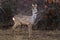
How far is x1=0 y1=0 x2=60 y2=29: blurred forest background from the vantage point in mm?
13675

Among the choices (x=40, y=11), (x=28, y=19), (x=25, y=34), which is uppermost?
(x=40, y=11)

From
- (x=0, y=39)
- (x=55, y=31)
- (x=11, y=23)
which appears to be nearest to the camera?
(x=0, y=39)

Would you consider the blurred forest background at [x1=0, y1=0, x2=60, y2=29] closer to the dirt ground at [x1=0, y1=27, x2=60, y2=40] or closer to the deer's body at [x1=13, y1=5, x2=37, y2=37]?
the dirt ground at [x1=0, y1=27, x2=60, y2=40]

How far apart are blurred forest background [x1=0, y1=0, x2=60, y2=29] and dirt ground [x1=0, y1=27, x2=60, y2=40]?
3.34 ft

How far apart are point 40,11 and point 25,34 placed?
8.61 feet

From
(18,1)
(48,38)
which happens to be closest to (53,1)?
(18,1)

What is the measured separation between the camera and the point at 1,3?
46.9 feet

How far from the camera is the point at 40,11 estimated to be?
13.9m

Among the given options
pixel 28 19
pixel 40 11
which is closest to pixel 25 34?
pixel 28 19

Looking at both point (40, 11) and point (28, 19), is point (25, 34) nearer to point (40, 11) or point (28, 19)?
point (28, 19)

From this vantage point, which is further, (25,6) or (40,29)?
(25,6)

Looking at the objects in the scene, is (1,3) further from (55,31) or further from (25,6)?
(55,31)

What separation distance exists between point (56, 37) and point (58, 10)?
3079 mm

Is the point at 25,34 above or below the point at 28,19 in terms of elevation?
below
